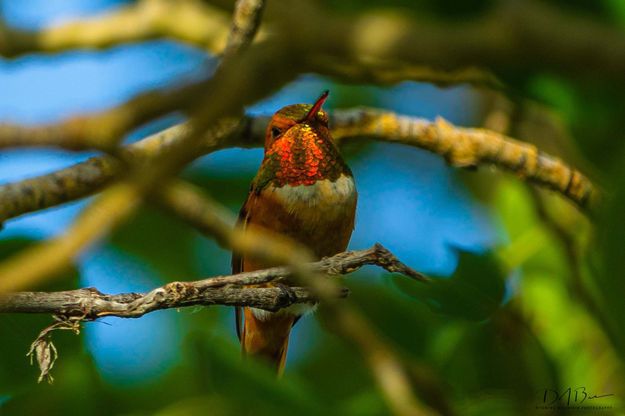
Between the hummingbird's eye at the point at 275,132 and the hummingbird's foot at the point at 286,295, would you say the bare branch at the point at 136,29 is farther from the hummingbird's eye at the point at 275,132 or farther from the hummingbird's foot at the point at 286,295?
the hummingbird's foot at the point at 286,295

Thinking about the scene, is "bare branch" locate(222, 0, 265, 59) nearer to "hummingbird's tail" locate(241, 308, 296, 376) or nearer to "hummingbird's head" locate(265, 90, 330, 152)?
"hummingbird's head" locate(265, 90, 330, 152)

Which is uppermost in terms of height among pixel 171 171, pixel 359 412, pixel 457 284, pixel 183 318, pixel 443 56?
pixel 443 56

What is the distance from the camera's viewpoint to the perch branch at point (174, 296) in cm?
218

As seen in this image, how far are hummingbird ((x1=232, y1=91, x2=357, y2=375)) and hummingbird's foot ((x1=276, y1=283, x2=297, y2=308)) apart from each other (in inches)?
27.9

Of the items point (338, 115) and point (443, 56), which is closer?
point (443, 56)

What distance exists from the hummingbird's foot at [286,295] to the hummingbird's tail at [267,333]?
1.43 meters

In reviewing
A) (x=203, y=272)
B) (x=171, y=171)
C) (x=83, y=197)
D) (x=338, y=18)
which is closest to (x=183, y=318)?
(x=203, y=272)

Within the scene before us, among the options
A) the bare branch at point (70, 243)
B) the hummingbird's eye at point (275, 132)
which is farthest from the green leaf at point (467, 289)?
the hummingbird's eye at point (275, 132)

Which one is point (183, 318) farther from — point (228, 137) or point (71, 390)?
point (71, 390)

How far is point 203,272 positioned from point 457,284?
81.4 inches

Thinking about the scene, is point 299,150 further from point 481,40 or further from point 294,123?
point 481,40

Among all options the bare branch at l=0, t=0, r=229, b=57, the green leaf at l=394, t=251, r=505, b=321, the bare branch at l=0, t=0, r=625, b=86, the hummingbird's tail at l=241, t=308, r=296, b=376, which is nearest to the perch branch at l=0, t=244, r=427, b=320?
the green leaf at l=394, t=251, r=505, b=321

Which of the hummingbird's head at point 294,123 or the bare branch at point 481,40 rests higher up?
the bare branch at point 481,40

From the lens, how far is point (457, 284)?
7.57ft
